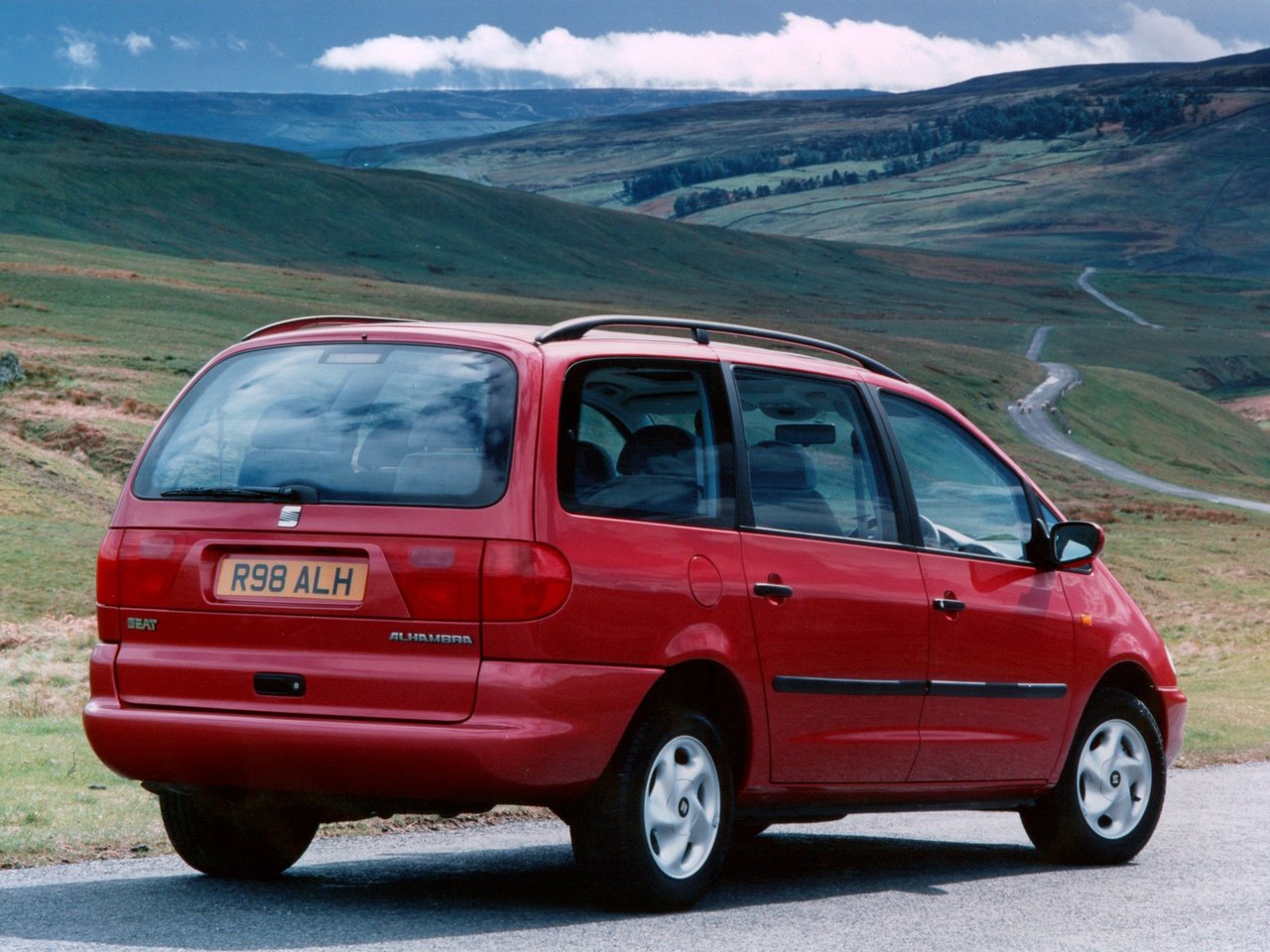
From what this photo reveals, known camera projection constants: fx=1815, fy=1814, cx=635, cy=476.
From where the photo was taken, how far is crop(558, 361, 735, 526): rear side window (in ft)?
20.0

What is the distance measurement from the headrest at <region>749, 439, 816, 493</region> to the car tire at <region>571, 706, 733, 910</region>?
3.18ft

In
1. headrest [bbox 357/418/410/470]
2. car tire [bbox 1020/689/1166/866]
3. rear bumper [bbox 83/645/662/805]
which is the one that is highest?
headrest [bbox 357/418/410/470]

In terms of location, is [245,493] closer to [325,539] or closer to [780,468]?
[325,539]

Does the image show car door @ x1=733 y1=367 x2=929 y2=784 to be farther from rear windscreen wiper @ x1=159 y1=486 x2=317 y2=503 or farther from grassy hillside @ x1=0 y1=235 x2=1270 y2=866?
grassy hillside @ x1=0 y1=235 x2=1270 y2=866

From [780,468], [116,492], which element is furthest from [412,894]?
[116,492]

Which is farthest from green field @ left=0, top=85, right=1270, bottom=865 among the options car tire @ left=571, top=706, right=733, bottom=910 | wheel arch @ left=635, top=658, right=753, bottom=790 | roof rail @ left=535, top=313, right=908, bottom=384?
roof rail @ left=535, top=313, right=908, bottom=384

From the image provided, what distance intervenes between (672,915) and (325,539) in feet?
5.67

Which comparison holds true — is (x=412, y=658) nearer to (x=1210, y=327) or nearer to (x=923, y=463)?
(x=923, y=463)

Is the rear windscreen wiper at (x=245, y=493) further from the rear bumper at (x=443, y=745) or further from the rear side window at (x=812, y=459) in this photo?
the rear side window at (x=812, y=459)

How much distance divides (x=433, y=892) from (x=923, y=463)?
2.73 meters

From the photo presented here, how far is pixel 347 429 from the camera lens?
6117 mm

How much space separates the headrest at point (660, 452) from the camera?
6.41m

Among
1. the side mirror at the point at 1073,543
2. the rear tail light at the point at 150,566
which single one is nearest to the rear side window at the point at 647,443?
the rear tail light at the point at 150,566

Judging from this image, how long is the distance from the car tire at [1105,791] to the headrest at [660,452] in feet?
8.80
